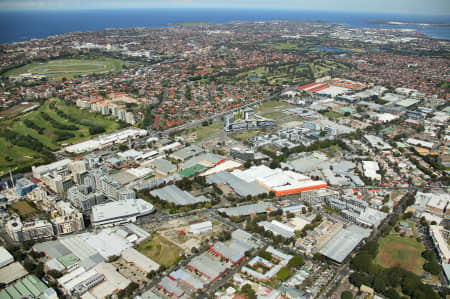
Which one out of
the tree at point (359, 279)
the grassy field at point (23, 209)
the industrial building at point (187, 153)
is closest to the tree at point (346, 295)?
the tree at point (359, 279)

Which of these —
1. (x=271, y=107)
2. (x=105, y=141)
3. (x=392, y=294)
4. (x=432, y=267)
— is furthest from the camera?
(x=271, y=107)

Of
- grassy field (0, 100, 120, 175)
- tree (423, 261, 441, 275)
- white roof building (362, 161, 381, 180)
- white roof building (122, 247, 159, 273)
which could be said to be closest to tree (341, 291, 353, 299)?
tree (423, 261, 441, 275)

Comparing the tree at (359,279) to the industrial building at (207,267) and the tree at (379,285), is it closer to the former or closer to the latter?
the tree at (379,285)

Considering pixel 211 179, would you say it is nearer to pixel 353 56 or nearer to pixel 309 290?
pixel 309 290

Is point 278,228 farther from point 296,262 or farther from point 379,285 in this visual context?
point 379,285

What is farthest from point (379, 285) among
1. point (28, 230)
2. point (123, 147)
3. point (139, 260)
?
point (123, 147)

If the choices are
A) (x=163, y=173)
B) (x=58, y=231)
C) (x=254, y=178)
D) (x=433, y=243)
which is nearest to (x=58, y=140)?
(x=163, y=173)

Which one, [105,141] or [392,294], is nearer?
[392,294]
